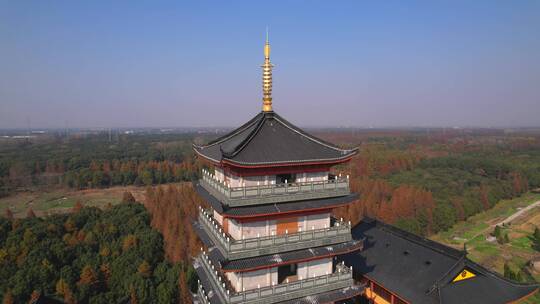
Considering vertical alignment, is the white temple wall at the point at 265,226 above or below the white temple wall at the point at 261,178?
below

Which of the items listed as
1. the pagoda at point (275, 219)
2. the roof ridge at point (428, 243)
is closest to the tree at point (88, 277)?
the pagoda at point (275, 219)

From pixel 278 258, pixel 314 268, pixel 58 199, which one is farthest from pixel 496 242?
pixel 58 199

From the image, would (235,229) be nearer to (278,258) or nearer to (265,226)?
(265,226)

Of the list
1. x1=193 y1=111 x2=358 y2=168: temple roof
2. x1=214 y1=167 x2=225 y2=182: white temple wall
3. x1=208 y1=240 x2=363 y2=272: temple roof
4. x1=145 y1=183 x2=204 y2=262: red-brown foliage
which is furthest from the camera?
x1=145 y1=183 x2=204 y2=262: red-brown foliage

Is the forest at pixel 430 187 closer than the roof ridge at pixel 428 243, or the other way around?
the roof ridge at pixel 428 243

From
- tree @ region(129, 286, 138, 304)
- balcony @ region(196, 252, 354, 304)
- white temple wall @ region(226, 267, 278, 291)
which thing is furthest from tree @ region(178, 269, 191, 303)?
white temple wall @ region(226, 267, 278, 291)

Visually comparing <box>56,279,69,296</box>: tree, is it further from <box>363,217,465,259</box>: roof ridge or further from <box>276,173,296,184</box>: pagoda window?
<box>363,217,465,259</box>: roof ridge

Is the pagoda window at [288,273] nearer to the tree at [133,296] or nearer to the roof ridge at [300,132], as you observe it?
the roof ridge at [300,132]

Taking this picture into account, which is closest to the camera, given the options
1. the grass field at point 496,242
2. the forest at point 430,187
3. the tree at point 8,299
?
the tree at point 8,299
